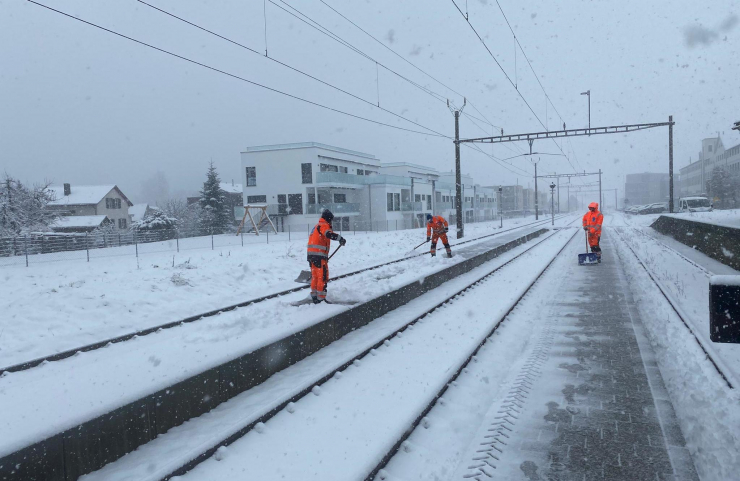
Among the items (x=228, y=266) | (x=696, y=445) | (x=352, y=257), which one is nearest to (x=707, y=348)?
(x=696, y=445)

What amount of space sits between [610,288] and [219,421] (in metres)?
10.2

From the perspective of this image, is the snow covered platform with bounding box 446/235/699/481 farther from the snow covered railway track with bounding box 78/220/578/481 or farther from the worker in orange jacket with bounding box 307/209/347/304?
the worker in orange jacket with bounding box 307/209/347/304

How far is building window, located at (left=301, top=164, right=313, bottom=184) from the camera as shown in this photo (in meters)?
49.8

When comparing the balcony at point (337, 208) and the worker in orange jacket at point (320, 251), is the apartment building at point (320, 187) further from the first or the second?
the worker in orange jacket at point (320, 251)

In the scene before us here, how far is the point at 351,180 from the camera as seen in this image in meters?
51.6

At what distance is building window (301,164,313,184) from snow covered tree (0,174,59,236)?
814 inches

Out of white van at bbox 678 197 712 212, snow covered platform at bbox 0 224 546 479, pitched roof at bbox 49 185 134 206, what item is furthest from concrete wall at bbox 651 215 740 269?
pitched roof at bbox 49 185 134 206

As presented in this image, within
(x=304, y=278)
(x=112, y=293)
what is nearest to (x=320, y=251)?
(x=304, y=278)

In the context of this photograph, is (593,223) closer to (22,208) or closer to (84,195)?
(22,208)

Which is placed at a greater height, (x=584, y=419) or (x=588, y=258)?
(x=588, y=258)

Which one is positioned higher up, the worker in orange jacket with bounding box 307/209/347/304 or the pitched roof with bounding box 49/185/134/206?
the pitched roof with bounding box 49/185/134/206

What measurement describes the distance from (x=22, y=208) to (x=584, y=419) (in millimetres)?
38779

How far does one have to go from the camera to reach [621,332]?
816cm

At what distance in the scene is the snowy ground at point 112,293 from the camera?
9742 mm
